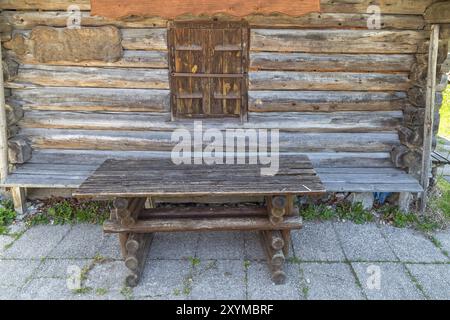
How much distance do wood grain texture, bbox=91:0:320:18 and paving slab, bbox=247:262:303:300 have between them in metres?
2.41

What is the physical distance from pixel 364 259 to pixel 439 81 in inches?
83.9

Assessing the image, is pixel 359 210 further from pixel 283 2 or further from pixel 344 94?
pixel 283 2

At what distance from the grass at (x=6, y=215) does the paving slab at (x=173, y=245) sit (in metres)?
1.67

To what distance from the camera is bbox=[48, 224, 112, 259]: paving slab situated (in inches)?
146

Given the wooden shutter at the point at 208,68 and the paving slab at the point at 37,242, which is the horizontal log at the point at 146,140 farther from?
the paving slab at the point at 37,242

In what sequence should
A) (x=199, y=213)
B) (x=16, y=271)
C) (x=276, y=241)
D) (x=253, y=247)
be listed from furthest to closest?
(x=253, y=247)
(x=199, y=213)
(x=16, y=271)
(x=276, y=241)

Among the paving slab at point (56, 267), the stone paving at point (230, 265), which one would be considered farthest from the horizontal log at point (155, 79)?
the paving slab at point (56, 267)

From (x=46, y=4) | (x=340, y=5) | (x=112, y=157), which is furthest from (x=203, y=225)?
(x=46, y=4)

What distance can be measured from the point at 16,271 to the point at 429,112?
14.5 ft

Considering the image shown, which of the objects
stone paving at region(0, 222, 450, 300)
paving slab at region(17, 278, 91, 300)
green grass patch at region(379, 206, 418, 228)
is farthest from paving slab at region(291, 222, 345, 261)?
paving slab at region(17, 278, 91, 300)

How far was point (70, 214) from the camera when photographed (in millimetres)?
4328

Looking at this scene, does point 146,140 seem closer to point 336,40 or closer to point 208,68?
point 208,68

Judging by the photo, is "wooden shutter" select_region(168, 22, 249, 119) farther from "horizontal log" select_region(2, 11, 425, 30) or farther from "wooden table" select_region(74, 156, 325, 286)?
"wooden table" select_region(74, 156, 325, 286)

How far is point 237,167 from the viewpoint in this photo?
3699mm
